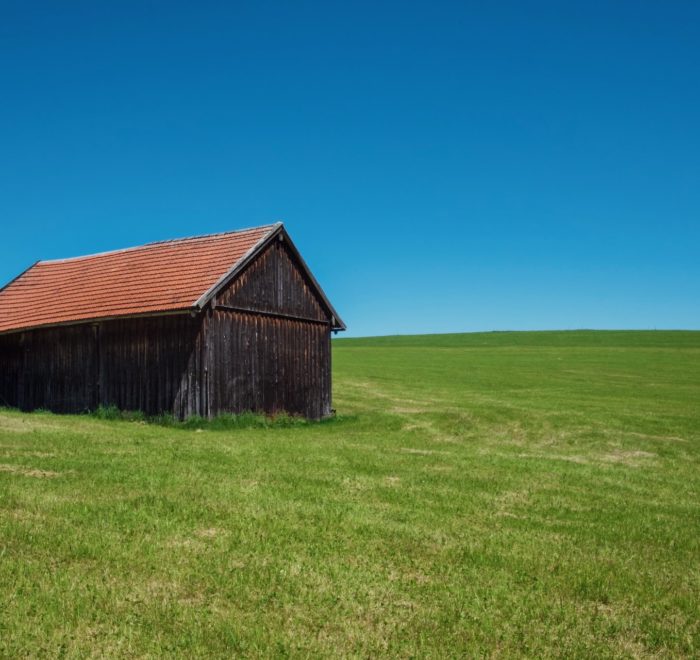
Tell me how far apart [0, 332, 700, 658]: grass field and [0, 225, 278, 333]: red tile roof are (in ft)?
19.0

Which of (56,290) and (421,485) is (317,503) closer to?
(421,485)

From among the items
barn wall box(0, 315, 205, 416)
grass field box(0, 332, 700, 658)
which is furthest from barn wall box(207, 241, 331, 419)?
grass field box(0, 332, 700, 658)

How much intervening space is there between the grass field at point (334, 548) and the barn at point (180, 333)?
4478mm

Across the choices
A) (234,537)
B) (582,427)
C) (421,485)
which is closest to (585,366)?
(582,427)

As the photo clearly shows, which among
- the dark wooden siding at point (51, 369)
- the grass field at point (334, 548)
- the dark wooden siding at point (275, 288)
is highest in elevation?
the dark wooden siding at point (275, 288)

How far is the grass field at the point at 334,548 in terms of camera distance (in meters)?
5.43

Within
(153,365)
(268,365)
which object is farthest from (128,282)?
(268,365)

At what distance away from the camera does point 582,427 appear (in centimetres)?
2272

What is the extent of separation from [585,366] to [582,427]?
37621 millimetres

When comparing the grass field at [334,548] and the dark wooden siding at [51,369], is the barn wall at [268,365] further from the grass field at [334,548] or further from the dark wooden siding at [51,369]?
the dark wooden siding at [51,369]

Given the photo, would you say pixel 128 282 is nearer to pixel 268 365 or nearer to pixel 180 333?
pixel 180 333

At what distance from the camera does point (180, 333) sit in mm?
22172

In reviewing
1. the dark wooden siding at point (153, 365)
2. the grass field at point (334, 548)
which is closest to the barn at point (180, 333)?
the dark wooden siding at point (153, 365)

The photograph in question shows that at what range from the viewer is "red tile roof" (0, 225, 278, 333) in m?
22.8
